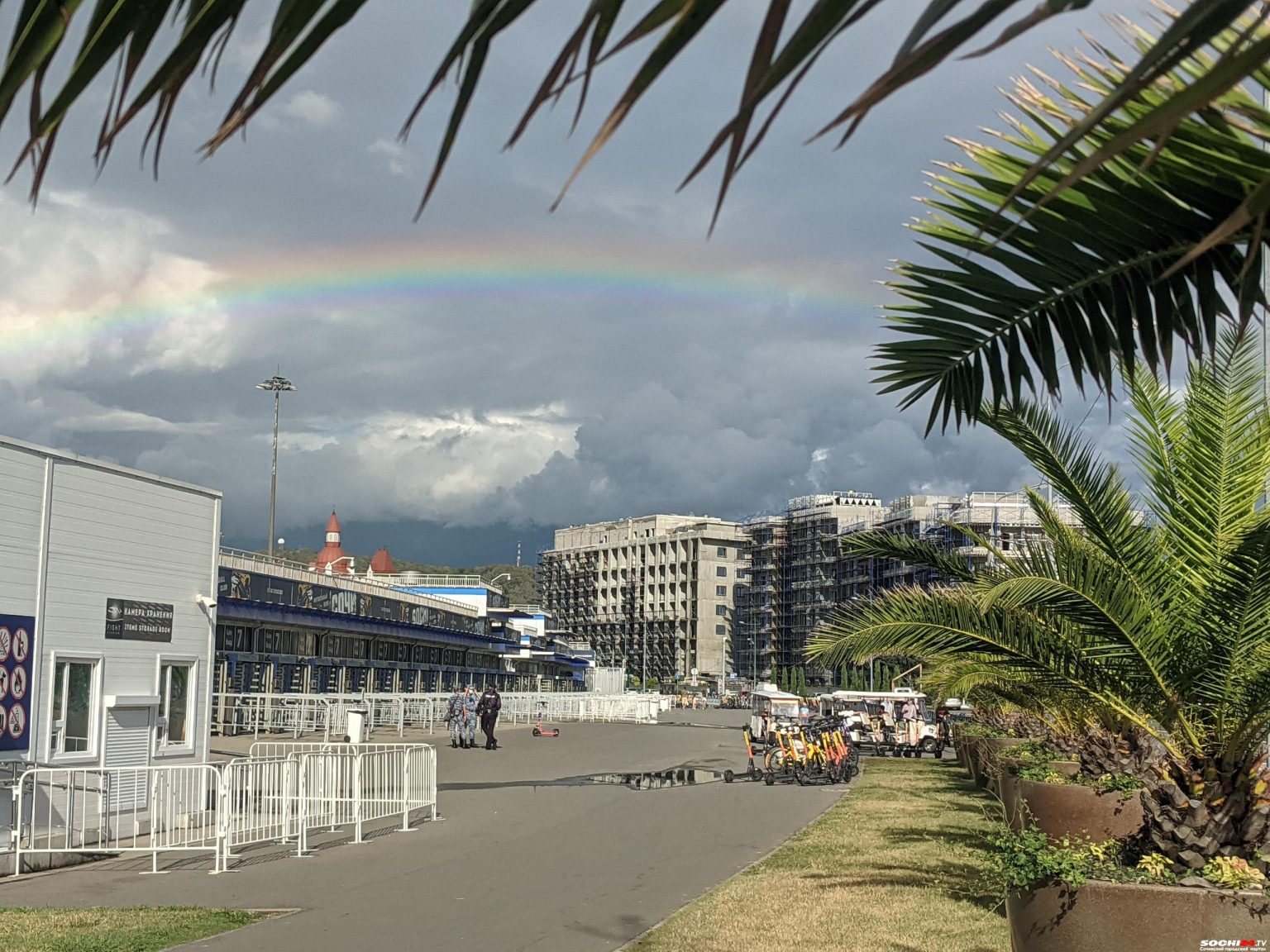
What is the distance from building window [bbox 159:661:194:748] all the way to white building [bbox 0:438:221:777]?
0.02 metres

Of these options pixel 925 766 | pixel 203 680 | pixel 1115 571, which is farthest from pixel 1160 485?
pixel 925 766

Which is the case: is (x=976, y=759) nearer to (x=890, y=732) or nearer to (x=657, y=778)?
(x=657, y=778)

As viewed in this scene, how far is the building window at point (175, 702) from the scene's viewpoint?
59.9 feet

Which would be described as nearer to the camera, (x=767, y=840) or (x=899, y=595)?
(x=899, y=595)

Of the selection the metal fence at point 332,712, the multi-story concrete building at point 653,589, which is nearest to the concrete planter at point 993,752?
the metal fence at point 332,712

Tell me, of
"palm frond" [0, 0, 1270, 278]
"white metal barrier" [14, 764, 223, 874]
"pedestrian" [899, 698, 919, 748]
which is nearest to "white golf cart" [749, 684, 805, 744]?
"pedestrian" [899, 698, 919, 748]

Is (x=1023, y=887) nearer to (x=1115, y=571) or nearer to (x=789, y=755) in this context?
(x=1115, y=571)

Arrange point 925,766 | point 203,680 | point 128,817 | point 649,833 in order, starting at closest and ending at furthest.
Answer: point 128,817 → point 649,833 → point 203,680 → point 925,766

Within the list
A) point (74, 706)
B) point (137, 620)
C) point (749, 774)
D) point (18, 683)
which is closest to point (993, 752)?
point (749, 774)

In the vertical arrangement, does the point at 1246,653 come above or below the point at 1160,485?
below

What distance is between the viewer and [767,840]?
1683cm

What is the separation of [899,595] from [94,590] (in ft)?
35.7

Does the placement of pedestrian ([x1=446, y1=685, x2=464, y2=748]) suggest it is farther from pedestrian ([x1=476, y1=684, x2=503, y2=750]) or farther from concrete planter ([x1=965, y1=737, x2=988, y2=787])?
concrete planter ([x1=965, y1=737, x2=988, y2=787])

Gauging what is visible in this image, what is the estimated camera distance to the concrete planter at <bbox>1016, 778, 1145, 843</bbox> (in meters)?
11.5
